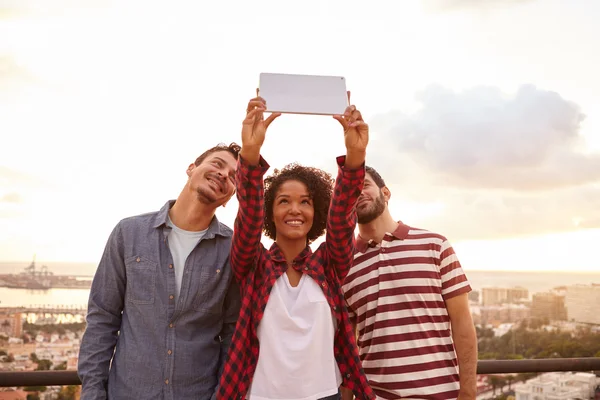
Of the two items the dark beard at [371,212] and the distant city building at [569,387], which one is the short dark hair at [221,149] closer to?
the dark beard at [371,212]

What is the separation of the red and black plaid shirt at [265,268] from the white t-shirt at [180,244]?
283 mm

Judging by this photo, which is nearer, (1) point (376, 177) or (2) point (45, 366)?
(1) point (376, 177)

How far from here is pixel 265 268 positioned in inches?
88.7

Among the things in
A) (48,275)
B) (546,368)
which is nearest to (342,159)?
(546,368)

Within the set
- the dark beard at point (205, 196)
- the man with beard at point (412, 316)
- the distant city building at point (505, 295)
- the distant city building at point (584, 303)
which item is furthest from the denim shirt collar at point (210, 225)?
the distant city building at point (505, 295)

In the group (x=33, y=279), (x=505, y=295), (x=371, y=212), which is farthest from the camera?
(x=505, y=295)

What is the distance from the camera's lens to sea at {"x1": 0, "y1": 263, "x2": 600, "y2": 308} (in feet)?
31.2

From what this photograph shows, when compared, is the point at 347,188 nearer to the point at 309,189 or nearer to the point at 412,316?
the point at 309,189

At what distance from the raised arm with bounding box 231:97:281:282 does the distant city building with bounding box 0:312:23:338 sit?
36.4 feet

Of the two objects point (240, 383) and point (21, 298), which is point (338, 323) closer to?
point (240, 383)

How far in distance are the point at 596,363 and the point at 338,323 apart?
6.92ft

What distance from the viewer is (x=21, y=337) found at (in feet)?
37.3

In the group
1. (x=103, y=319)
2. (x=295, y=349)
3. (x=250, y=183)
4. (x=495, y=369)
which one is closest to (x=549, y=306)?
(x=495, y=369)

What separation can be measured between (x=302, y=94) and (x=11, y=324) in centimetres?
1280
